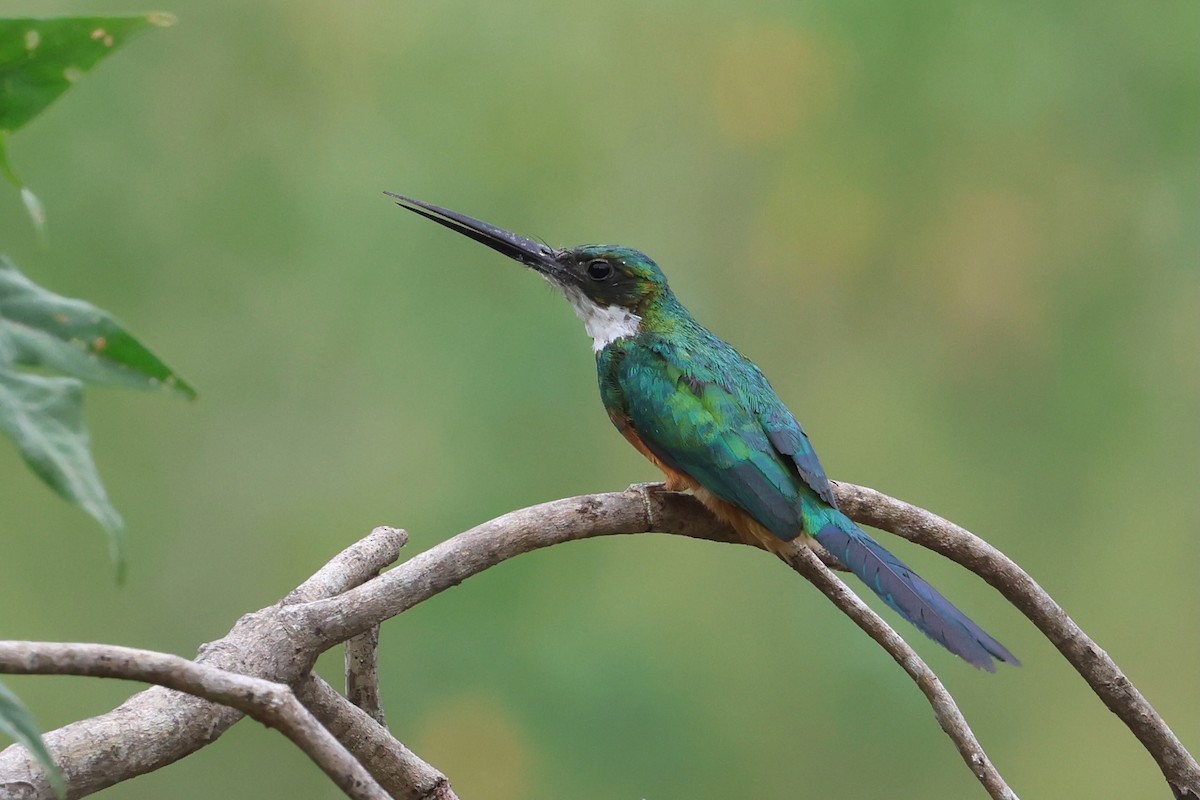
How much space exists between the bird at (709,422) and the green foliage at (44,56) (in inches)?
54.2

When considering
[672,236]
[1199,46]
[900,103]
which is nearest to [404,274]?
[672,236]

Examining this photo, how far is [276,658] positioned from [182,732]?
0.16m

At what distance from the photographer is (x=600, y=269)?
2.48m

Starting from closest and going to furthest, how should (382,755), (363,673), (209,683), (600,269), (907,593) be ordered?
(209,683), (382,755), (907,593), (363,673), (600,269)

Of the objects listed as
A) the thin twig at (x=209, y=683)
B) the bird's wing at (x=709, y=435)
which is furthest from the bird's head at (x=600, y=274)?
the thin twig at (x=209, y=683)

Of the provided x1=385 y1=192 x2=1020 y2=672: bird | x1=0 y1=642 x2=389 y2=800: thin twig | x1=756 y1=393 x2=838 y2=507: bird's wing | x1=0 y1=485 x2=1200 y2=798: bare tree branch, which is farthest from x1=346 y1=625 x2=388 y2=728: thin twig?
x1=0 y1=642 x2=389 y2=800: thin twig

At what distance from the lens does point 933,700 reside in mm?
1671

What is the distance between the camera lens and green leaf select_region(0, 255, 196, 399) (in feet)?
2.28

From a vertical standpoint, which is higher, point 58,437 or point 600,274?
point 600,274

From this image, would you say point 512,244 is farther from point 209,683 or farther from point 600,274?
point 209,683

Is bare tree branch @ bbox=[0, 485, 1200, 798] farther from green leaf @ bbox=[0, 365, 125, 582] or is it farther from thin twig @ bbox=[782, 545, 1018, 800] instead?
green leaf @ bbox=[0, 365, 125, 582]

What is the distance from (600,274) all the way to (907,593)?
919mm

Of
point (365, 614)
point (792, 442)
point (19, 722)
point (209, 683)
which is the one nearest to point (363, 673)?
point (365, 614)

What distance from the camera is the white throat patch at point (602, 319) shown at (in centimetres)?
245
